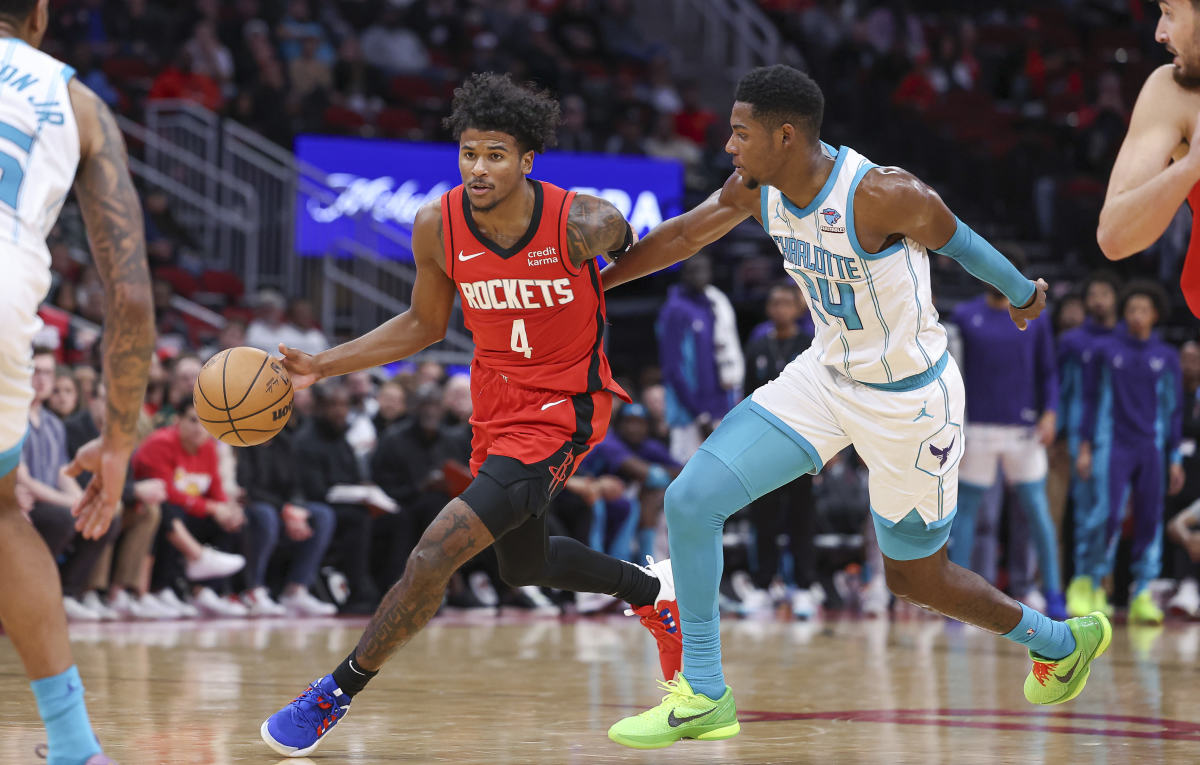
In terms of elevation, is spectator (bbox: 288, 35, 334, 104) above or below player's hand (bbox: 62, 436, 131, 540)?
above

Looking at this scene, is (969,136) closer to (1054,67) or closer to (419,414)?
(1054,67)

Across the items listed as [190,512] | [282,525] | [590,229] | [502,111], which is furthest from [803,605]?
[502,111]

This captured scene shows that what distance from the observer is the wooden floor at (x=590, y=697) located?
15.5ft

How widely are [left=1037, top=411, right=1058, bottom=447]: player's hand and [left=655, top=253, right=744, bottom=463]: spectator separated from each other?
2.09m

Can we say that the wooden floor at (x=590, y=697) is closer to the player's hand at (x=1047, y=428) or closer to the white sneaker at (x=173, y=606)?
the white sneaker at (x=173, y=606)

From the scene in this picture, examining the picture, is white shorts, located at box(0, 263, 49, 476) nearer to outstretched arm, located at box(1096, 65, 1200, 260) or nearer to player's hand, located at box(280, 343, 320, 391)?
player's hand, located at box(280, 343, 320, 391)

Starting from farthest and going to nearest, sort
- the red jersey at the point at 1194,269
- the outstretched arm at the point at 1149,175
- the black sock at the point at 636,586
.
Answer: the black sock at the point at 636,586 → the red jersey at the point at 1194,269 → the outstretched arm at the point at 1149,175

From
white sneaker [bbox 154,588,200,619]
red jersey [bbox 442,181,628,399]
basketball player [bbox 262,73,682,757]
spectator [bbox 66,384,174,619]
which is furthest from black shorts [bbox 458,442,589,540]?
white sneaker [bbox 154,588,200,619]

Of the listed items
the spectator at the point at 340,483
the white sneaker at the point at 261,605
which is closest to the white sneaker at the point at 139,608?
the white sneaker at the point at 261,605

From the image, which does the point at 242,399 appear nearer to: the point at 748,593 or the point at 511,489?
the point at 511,489

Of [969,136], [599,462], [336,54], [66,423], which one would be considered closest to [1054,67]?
[969,136]

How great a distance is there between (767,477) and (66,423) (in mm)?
6227

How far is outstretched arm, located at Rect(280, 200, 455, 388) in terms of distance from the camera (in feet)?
16.6

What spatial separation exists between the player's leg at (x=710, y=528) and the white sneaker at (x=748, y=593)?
5.84m
